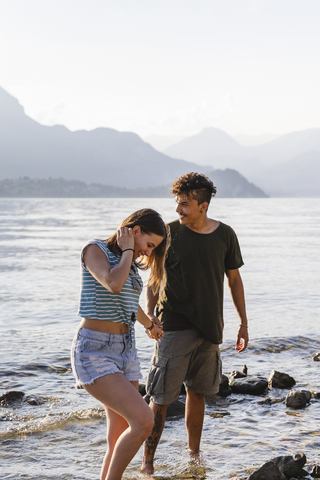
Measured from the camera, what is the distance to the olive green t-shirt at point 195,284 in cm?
481

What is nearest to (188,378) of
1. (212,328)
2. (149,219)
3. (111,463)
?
(212,328)

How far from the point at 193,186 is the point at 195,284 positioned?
2.81 feet

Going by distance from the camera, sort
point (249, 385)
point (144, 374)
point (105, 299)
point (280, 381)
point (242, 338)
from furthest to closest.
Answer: point (144, 374)
point (280, 381)
point (249, 385)
point (242, 338)
point (105, 299)

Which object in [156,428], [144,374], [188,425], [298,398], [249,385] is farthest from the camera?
[144,374]

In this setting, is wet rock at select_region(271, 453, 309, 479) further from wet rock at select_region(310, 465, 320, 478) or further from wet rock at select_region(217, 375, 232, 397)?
wet rock at select_region(217, 375, 232, 397)

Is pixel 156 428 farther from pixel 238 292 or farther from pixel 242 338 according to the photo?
pixel 238 292

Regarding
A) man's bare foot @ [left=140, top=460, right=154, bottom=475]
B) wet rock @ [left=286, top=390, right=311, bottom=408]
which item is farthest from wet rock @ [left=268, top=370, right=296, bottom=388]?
man's bare foot @ [left=140, top=460, right=154, bottom=475]

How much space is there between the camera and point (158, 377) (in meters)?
4.80

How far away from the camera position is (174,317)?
4883mm

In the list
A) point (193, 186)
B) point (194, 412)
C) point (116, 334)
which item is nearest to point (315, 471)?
point (194, 412)

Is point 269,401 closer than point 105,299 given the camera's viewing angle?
No

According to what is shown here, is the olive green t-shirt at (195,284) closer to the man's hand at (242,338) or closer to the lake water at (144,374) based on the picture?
the man's hand at (242,338)

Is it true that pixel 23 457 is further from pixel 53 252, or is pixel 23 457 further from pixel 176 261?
pixel 53 252

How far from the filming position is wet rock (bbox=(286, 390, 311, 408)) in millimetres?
6899
